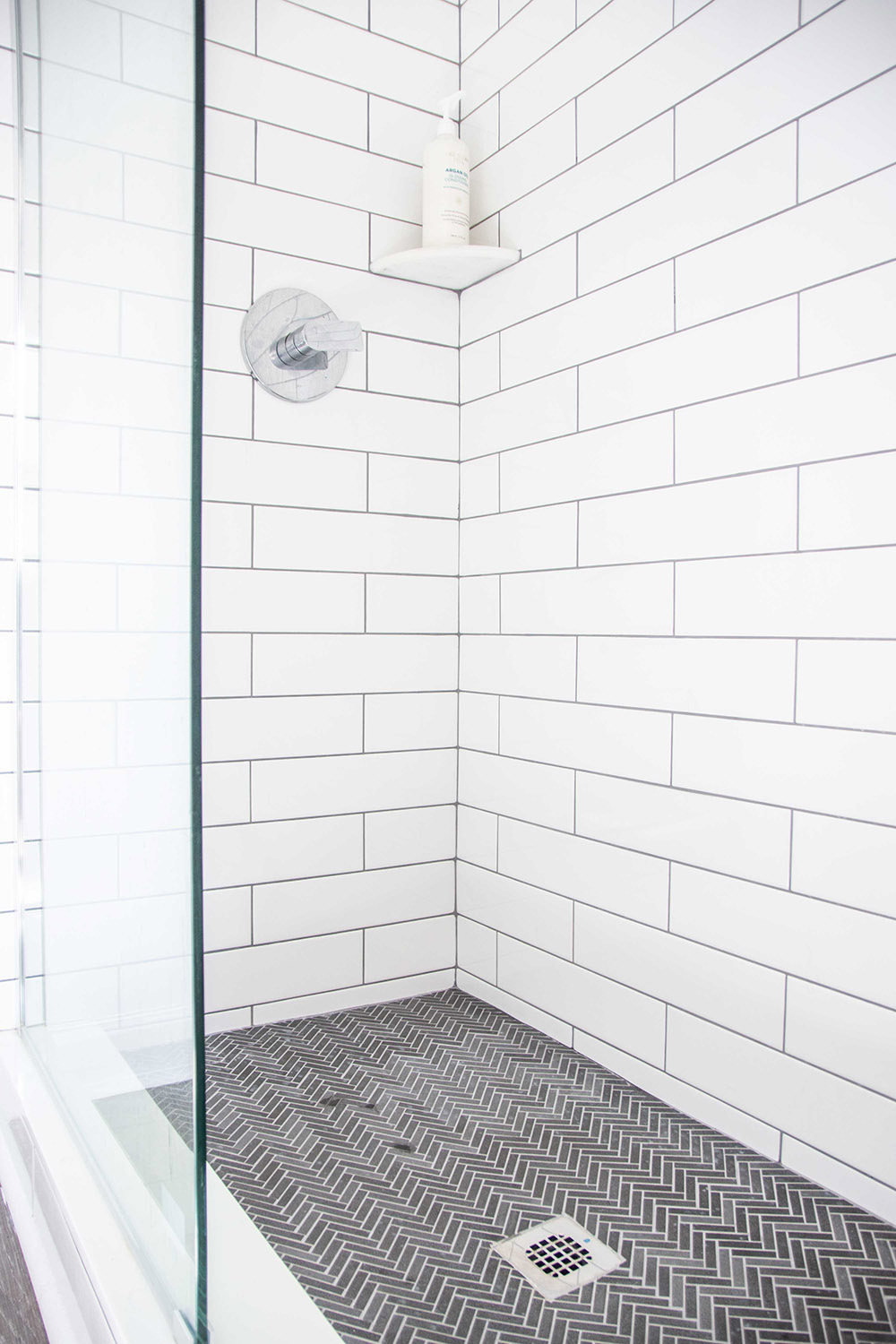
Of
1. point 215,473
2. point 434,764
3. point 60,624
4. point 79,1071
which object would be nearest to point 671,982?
point 434,764

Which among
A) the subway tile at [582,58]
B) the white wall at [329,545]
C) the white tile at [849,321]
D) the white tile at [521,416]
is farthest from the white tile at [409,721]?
the subway tile at [582,58]

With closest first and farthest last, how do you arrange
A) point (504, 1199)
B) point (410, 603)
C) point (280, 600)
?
point (504, 1199) → point (280, 600) → point (410, 603)

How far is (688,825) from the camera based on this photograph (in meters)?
1.26

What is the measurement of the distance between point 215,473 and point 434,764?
0.62m

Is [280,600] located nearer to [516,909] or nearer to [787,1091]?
[516,909]

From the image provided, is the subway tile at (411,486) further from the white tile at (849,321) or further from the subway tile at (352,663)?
the white tile at (849,321)

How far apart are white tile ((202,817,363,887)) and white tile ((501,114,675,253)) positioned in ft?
3.30

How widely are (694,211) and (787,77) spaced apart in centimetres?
18

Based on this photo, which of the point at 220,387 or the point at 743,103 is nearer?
the point at 743,103

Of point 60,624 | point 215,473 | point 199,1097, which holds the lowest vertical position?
point 199,1097

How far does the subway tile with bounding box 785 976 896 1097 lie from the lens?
3.34 ft

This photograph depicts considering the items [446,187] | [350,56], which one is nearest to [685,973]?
[446,187]

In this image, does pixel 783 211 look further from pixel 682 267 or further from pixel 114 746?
pixel 114 746

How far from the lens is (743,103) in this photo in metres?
1.17
